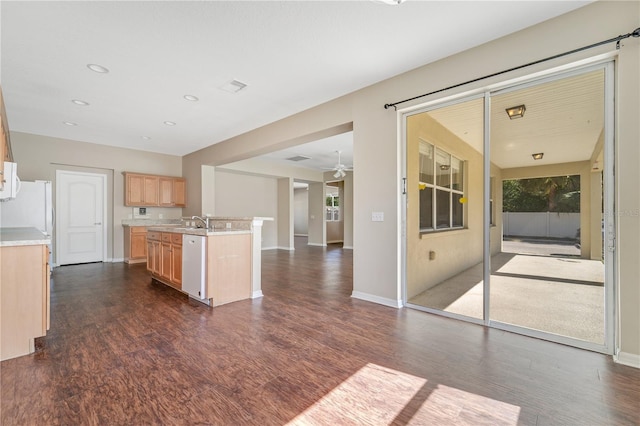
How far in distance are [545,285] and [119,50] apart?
16.7ft

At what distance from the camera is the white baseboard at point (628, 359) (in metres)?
2.12

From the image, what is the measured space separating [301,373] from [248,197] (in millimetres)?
7983

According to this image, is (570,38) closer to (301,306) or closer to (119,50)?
(301,306)

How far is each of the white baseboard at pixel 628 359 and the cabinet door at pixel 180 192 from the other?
27.0ft

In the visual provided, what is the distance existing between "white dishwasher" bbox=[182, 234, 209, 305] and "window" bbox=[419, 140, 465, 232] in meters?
2.83


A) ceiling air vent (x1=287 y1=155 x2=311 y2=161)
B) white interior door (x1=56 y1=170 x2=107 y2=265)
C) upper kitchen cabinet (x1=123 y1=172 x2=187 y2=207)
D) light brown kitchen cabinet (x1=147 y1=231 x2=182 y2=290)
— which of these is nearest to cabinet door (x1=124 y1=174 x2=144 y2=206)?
upper kitchen cabinet (x1=123 y1=172 x2=187 y2=207)

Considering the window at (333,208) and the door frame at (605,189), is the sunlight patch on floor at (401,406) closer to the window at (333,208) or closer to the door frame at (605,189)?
the door frame at (605,189)

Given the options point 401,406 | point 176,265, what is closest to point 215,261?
point 176,265

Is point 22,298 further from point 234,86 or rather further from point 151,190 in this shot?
point 151,190

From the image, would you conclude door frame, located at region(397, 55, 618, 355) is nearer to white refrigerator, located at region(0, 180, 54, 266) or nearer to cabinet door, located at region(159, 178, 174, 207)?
white refrigerator, located at region(0, 180, 54, 266)

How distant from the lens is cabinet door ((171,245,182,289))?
159 inches

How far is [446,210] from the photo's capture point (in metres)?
4.16

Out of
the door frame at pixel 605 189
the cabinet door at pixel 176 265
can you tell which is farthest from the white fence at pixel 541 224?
the cabinet door at pixel 176 265

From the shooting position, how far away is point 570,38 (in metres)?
2.43
